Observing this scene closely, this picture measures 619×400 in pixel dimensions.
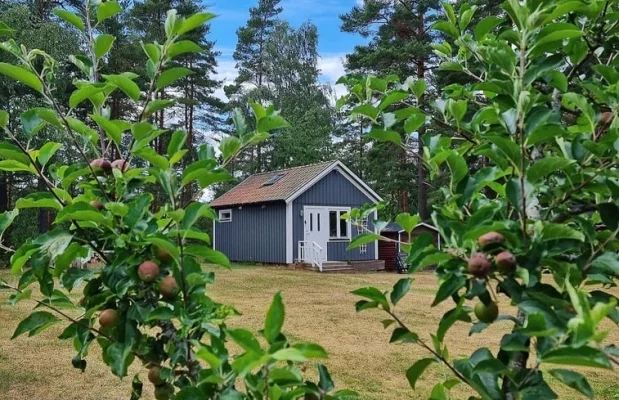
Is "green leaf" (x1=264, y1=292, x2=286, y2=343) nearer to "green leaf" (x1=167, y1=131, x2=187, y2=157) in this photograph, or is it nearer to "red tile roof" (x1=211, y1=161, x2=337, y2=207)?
"green leaf" (x1=167, y1=131, x2=187, y2=157)

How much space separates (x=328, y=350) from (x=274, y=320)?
469 centimetres

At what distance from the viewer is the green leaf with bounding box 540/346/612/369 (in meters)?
0.64

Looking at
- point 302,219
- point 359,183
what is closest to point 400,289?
point 302,219

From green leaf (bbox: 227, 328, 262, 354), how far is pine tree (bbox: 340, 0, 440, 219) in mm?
18673

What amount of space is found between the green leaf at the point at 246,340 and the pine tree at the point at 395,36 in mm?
18673

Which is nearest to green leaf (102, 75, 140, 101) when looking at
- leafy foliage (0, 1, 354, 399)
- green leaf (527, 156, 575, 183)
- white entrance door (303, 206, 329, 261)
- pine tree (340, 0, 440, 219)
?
leafy foliage (0, 1, 354, 399)

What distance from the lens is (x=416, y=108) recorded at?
1.34m

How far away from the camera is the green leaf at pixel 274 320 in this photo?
71cm

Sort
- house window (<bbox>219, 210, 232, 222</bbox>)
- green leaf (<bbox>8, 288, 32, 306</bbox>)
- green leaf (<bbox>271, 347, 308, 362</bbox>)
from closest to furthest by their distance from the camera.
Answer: green leaf (<bbox>271, 347, 308, 362</bbox>)
green leaf (<bbox>8, 288, 32, 306</bbox>)
house window (<bbox>219, 210, 232, 222</bbox>)

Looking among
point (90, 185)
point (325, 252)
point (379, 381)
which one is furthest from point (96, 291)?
point (325, 252)

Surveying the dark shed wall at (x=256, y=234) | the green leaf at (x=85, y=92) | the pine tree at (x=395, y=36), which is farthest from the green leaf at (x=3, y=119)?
the pine tree at (x=395, y=36)

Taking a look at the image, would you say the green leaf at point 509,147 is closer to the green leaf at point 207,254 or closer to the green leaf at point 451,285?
the green leaf at point 451,285

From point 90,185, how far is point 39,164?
6.1 inches

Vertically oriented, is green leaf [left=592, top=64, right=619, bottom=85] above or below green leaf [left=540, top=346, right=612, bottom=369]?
above
